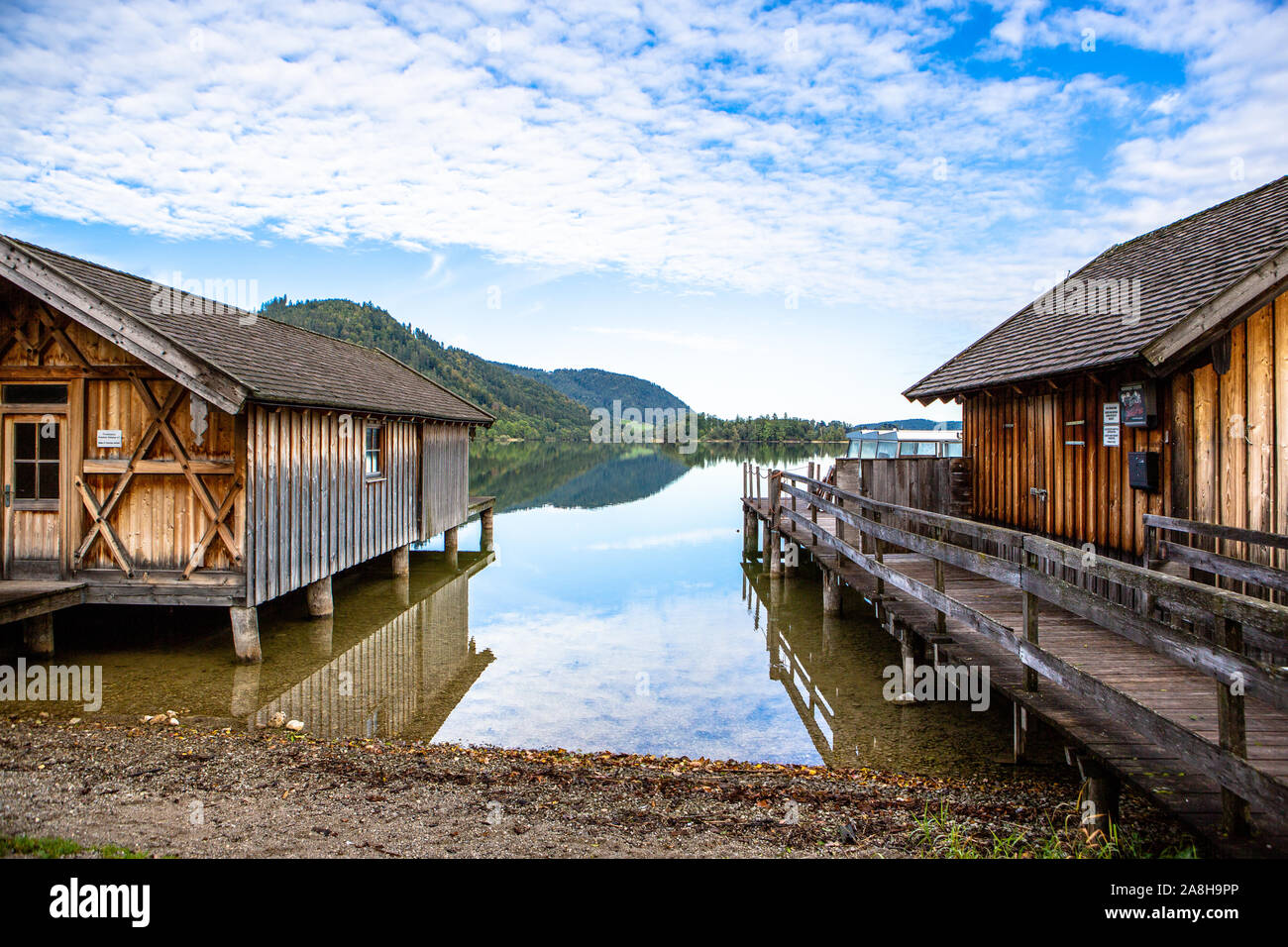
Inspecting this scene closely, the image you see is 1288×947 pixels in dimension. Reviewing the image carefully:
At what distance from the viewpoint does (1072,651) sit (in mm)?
6871

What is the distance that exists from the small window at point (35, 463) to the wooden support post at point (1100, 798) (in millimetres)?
12834

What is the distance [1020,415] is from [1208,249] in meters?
3.11

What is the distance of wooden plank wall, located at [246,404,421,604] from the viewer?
1045cm

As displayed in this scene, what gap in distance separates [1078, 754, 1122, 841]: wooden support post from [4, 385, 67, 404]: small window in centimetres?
1290

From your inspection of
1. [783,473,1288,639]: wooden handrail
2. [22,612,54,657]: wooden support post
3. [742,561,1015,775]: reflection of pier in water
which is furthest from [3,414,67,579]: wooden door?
[783,473,1288,639]: wooden handrail

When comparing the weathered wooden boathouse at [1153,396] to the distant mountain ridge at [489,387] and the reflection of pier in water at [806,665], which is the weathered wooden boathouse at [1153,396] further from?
the distant mountain ridge at [489,387]

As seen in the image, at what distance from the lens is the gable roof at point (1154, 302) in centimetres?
723

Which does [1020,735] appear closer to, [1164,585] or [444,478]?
[1164,585]

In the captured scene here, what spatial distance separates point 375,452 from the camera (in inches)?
593

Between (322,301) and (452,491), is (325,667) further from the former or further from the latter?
(322,301)

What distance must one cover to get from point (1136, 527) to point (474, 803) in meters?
7.89
